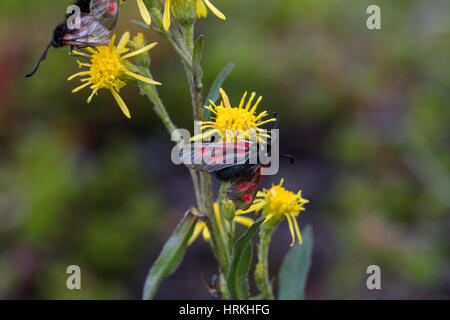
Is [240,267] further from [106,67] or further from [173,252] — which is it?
[106,67]

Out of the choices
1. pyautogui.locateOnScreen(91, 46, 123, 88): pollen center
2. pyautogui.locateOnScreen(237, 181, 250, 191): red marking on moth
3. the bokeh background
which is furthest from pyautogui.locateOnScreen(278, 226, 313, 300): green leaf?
the bokeh background

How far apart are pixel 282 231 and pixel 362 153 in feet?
3.84

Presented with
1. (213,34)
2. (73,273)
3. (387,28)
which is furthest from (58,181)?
(387,28)

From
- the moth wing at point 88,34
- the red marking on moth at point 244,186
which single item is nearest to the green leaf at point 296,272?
the red marking on moth at point 244,186

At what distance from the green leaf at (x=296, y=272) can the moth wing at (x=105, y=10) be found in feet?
4.85

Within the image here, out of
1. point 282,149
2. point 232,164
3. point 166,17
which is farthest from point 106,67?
point 282,149

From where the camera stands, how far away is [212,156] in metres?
1.59

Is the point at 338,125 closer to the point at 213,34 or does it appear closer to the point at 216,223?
the point at 213,34

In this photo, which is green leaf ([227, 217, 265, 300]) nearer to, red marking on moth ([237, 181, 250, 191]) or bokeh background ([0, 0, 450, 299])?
red marking on moth ([237, 181, 250, 191])

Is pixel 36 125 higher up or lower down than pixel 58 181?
higher up

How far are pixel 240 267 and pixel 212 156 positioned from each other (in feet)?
1.77

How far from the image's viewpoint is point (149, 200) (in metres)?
4.32

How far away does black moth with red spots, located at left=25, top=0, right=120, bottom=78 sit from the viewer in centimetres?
160

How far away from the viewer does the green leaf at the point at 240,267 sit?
68.6 inches
